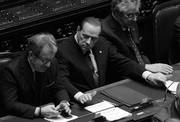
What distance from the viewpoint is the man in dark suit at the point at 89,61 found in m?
4.50

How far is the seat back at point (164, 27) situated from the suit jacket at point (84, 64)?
680mm

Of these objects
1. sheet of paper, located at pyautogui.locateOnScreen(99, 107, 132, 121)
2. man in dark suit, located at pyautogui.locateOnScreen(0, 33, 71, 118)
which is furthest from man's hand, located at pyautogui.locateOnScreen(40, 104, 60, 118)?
sheet of paper, located at pyautogui.locateOnScreen(99, 107, 132, 121)

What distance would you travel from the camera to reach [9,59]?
14.0ft

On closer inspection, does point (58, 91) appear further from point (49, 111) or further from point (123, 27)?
point (123, 27)

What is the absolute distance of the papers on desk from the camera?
13.0ft

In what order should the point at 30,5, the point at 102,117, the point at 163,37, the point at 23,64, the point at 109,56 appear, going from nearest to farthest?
the point at 102,117 < the point at 23,64 < the point at 109,56 < the point at 163,37 < the point at 30,5

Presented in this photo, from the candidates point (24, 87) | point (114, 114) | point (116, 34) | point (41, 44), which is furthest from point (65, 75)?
point (116, 34)

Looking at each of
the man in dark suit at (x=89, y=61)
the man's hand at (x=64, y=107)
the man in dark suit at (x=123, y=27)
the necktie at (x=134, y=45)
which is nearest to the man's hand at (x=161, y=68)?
the man in dark suit at (x=89, y=61)

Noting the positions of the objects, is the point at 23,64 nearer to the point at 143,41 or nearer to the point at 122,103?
the point at 122,103

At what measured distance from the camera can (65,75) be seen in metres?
4.48

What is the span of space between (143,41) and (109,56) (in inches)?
49.1

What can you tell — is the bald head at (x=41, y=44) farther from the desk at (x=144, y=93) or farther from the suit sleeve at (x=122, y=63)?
the suit sleeve at (x=122, y=63)

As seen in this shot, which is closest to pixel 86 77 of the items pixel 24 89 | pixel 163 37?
pixel 24 89

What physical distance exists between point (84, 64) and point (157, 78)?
67cm
